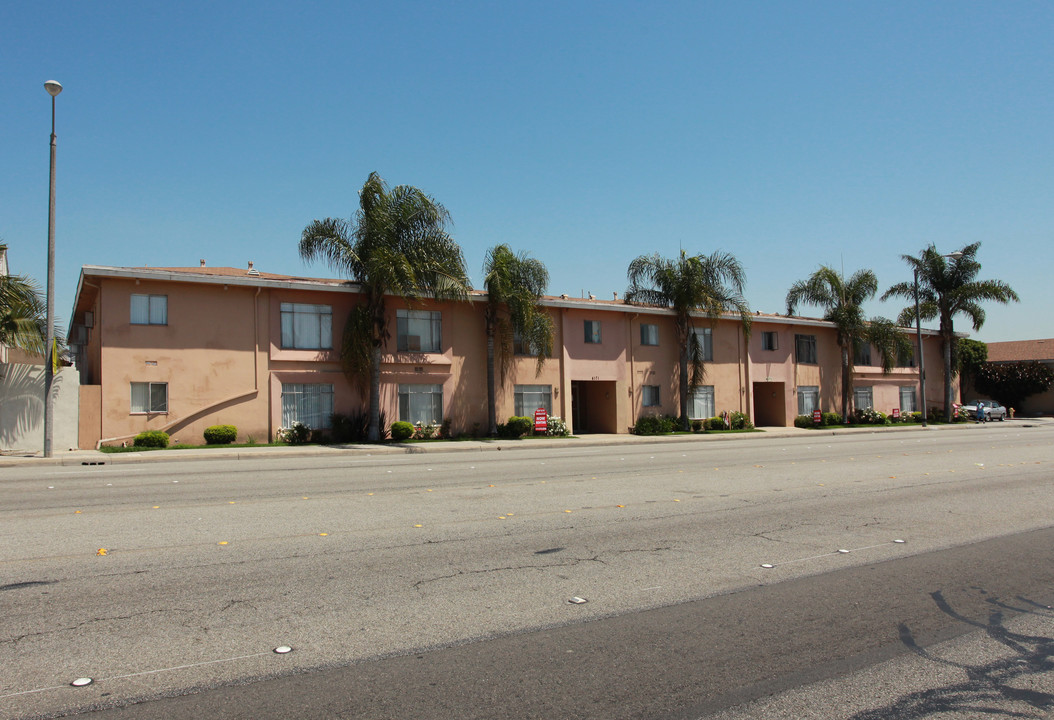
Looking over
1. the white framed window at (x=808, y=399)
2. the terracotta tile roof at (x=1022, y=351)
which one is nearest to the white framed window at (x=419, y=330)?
the white framed window at (x=808, y=399)

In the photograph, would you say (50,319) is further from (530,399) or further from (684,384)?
(684,384)

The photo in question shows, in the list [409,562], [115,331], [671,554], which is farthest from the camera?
[115,331]

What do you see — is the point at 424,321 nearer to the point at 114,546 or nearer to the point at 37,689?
the point at 114,546

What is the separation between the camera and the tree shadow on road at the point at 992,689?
14.5ft

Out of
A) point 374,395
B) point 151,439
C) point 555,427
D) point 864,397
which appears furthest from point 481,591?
point 864,397

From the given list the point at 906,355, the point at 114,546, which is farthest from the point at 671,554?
the point at 906,355

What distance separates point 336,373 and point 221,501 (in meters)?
17.3

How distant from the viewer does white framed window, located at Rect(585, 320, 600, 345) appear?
35.4 meters

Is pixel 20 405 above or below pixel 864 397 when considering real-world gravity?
above

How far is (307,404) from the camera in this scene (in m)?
28.3

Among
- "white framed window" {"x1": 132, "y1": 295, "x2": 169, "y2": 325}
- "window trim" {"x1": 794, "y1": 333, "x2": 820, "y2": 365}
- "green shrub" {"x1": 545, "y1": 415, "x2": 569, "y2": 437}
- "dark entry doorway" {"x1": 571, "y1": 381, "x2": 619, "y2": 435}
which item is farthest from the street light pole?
"window trim" {"x1": 794, "y1": 333, "x2": 820, "y2": 365}

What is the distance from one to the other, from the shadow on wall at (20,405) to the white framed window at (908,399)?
46.5 m

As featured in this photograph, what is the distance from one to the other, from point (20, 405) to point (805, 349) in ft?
124

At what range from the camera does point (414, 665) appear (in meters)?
4.97
